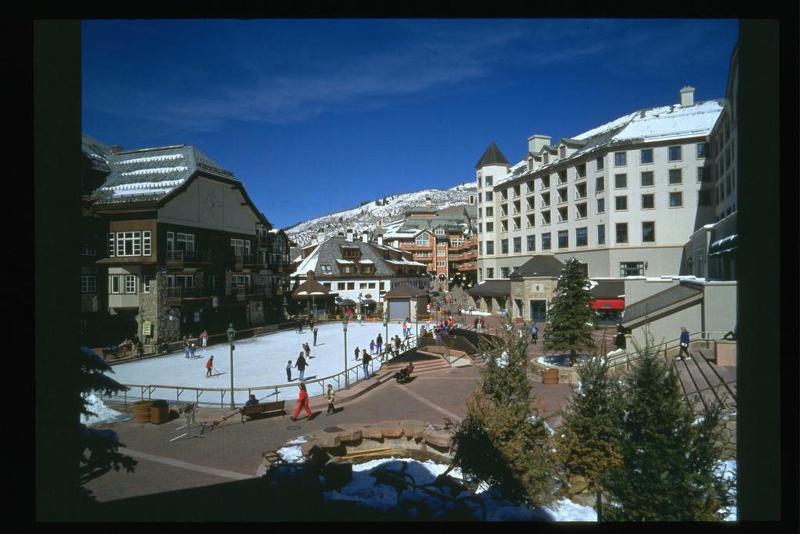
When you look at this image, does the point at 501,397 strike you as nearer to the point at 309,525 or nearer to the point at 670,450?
the point at 670,450

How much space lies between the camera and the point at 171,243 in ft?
92.6

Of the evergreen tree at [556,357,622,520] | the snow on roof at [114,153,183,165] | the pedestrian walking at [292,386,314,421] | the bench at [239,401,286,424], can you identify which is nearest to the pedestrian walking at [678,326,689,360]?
the evergreen tree at [556,357,622,520]

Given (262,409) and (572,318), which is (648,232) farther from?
(262,409)

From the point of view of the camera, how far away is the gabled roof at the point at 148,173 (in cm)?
2631

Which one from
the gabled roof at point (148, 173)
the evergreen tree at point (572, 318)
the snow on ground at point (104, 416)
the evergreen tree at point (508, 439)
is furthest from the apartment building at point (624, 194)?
the snow on ground at point (104, 416)

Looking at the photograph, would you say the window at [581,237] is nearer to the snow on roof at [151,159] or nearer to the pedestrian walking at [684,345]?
the pedestrian walking at [684,345]

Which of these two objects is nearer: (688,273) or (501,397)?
(501,397)

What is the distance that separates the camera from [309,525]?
3158 mm

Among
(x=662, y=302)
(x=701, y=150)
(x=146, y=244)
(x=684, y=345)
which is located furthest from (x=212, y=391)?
(x=701, y=150)

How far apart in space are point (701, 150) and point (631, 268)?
343 inches

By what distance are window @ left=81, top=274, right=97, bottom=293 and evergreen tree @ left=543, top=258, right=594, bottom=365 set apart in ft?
86.4

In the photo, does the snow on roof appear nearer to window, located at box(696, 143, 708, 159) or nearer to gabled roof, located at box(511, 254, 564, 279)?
gabled roof, located at box(511, 254, 564, 279)
